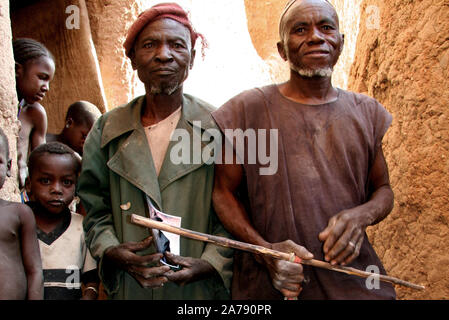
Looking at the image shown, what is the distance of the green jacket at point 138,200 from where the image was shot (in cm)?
225

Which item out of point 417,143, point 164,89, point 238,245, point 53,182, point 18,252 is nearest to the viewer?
point 238,245

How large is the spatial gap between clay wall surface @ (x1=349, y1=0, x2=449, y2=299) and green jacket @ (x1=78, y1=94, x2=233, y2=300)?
114 cm

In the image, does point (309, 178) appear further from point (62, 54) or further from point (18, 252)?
point (62, 54)

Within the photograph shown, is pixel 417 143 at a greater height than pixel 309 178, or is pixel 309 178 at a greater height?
pixel 417 143

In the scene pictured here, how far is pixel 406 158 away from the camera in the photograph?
2893 mm

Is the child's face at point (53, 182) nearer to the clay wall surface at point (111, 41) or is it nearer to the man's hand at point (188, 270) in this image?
the man's hand at point (188, 270)

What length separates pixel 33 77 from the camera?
3.57 meters

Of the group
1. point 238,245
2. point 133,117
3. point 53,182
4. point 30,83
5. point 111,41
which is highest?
point 111,41

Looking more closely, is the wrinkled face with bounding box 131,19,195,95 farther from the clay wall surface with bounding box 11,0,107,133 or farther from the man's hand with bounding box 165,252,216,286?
the clay wall surface with bounding box 11,0,107,133

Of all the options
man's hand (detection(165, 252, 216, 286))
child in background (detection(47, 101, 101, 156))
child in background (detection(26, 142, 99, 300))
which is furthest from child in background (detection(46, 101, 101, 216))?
man's hand (detection(165, 252, 216, 286))

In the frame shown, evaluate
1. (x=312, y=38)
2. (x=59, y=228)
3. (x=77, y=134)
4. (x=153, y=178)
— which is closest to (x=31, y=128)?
(x=77, y=134)

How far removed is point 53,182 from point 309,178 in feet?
4.18

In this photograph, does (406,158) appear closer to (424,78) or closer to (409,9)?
(424,78)

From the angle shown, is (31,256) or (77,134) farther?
(77,134)
